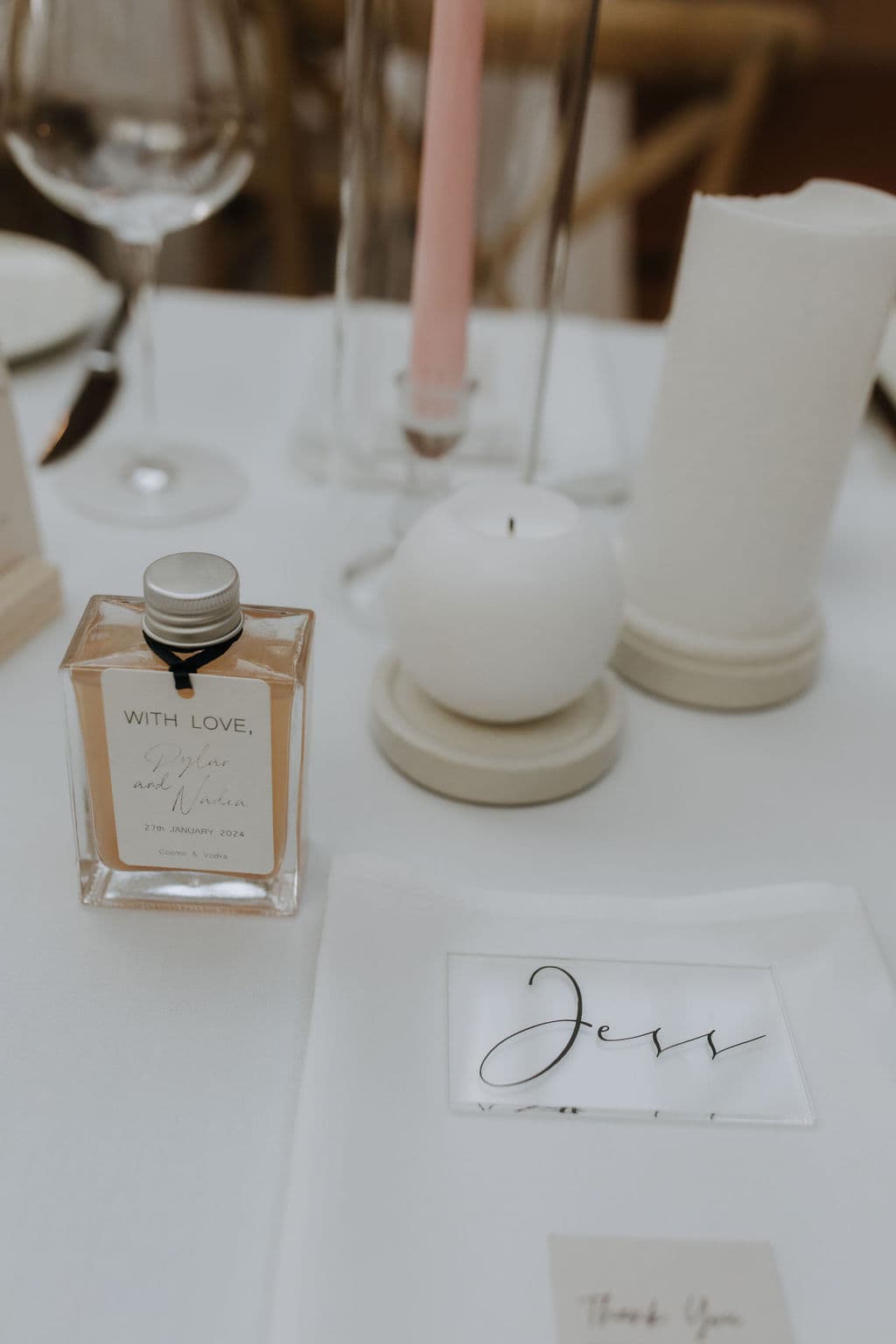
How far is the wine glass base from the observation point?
62 cm

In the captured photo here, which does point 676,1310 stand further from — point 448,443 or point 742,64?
point 742,64

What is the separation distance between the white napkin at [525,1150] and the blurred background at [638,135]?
0.34 meters

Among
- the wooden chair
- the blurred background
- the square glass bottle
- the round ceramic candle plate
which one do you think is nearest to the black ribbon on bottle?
the square glass bottle

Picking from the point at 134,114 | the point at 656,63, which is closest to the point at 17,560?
the point at 134,114

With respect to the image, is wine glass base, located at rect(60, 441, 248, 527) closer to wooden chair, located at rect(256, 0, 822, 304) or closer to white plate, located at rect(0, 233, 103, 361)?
white plate, located at rect(0, 233, 103, 361)

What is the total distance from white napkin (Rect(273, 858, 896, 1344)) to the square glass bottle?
0.04m

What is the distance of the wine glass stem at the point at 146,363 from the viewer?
1.95ft

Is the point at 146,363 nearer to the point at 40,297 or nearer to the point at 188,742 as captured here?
the point at 40,297

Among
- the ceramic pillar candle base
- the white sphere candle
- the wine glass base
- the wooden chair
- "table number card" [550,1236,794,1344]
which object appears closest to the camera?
"table number card" [550,1236,794,1344]

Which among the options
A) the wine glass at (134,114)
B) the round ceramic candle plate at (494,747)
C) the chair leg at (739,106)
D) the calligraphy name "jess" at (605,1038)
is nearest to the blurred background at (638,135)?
the chair leg at (739,106)

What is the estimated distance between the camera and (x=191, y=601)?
1.15 feet

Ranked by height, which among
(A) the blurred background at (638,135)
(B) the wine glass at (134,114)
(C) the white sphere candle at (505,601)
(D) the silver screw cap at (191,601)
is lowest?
(A) the blurred background at (638,135)

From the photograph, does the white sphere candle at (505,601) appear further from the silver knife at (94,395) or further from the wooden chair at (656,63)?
the wooden chair at (656,63)

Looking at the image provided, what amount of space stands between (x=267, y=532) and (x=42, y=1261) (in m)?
0.41
